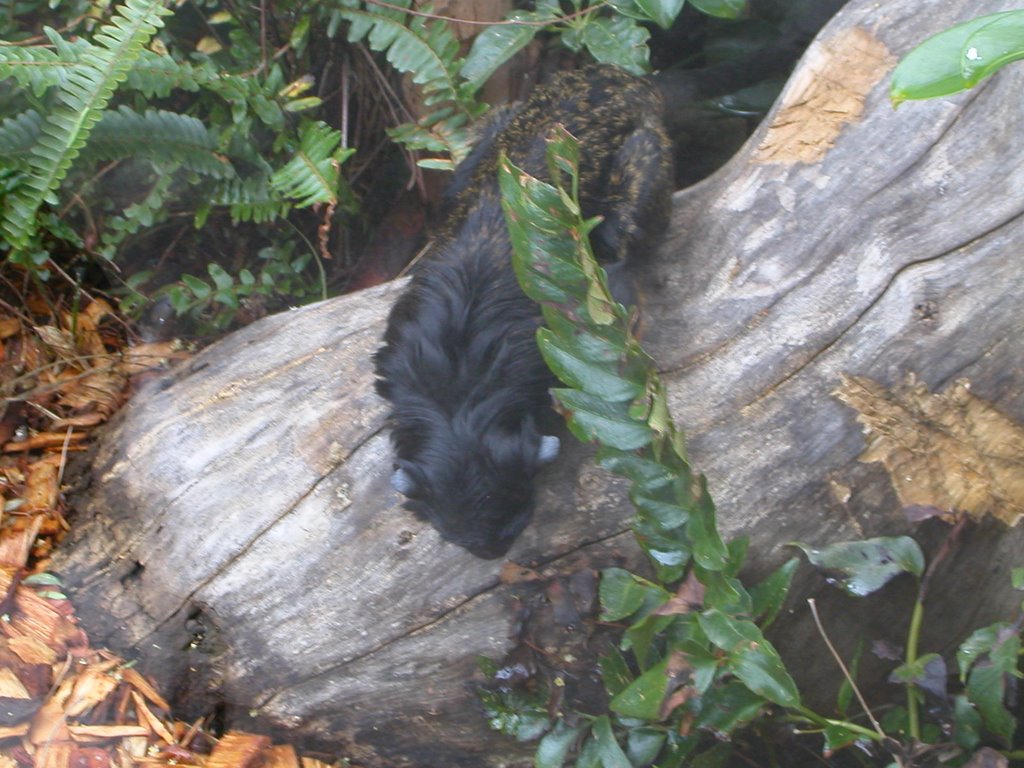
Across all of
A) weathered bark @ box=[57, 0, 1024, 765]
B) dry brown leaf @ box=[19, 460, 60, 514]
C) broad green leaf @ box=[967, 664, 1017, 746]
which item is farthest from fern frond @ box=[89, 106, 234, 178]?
broad green leaf @ box=[967, 664, 1017, 746]

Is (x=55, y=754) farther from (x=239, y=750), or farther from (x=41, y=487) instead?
(x=41, y=487)

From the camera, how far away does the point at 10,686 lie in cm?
340

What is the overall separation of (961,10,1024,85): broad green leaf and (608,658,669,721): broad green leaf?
158 centimetres

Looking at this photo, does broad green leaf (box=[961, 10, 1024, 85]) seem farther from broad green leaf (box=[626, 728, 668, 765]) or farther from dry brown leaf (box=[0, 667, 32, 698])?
dry brown leaf (box=[0, 667, 32, 698])

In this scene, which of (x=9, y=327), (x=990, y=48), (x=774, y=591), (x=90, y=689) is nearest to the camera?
(x=990, y=48)

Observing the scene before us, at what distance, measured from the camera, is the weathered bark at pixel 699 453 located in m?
3.11

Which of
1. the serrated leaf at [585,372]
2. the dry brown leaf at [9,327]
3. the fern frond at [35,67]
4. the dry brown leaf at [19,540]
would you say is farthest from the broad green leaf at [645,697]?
the dry brown leaf at [9,327]

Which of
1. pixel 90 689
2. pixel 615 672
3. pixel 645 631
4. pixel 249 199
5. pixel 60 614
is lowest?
pixel 90 689

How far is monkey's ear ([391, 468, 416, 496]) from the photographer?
10.7 ft

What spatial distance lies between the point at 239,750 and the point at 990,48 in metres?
3.02

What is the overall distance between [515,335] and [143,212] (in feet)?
6.27

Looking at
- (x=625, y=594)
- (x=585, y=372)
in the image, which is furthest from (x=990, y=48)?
(x=625, y=594)

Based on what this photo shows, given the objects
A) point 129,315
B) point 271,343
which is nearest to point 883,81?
point 271,343

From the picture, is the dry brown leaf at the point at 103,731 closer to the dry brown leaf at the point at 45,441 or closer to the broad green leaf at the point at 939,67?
the dry brown leaf at the point at 45,441
